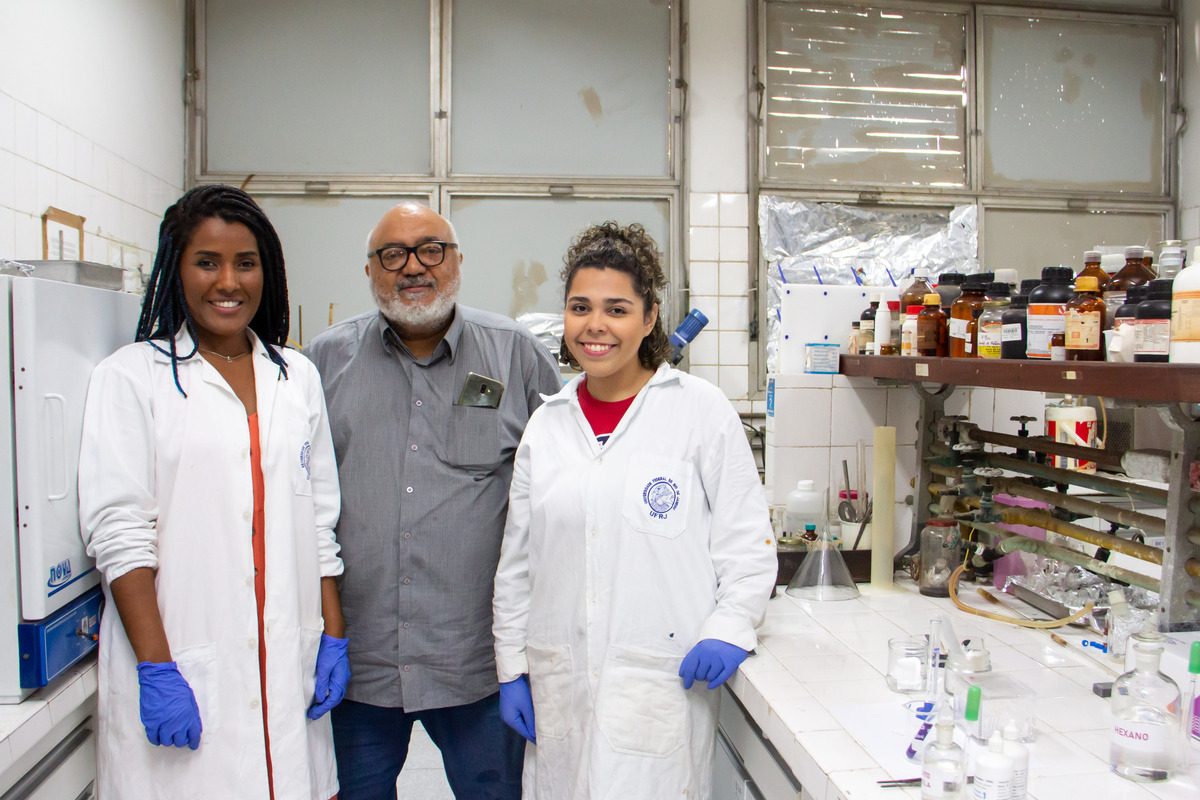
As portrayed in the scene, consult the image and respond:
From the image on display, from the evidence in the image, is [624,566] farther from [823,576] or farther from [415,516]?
[823,576]

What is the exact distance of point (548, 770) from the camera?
149 cm

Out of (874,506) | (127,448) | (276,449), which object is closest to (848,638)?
(874,506)

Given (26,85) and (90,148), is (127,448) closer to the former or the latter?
(26,85)

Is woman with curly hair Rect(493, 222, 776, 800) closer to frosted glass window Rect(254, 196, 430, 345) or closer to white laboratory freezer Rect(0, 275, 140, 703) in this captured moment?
white laboratory freezer Rect(0, 275, 140, 703)

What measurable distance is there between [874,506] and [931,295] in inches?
20.9

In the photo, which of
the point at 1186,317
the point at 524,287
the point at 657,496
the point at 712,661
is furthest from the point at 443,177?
the point at 1186,317

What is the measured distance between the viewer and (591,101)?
3756mm

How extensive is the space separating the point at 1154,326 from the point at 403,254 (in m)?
1.36

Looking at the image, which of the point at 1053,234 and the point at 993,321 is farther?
the point at 1053,234

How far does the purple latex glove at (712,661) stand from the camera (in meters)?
1.37

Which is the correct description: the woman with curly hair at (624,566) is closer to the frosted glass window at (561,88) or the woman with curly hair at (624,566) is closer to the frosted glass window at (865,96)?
the frosted glass window at (561,88)

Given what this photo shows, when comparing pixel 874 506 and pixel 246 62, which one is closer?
pixel 874 506

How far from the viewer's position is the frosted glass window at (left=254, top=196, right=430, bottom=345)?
366cm

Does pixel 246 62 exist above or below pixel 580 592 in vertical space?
above
